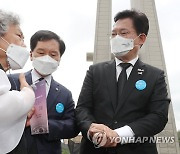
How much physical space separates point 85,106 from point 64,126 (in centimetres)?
23

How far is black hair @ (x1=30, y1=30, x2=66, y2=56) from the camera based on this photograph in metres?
2.51

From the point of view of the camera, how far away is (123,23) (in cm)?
242

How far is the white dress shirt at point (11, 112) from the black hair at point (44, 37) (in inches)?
31.7

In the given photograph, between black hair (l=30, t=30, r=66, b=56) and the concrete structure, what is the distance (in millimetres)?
7477

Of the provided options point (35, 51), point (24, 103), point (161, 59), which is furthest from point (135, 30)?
point (161, 59)

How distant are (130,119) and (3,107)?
968 millimetres

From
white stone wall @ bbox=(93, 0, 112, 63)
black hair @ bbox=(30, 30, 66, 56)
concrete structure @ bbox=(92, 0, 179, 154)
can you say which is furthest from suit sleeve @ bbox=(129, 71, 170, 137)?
white stone wall @ bbox=(93, 0, 112, 63)

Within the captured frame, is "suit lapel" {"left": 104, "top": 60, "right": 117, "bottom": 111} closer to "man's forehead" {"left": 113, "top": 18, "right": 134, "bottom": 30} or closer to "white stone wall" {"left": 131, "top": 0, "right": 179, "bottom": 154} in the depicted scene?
"man's forehead" {"left": 113, "top": 18, "right": 134, "bottom": 30}

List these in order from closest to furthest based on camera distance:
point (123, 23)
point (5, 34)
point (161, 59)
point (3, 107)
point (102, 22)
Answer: point (3, 107)
point (5, 34)
point (123, 23)
point (161, 59)
point (102, 22)

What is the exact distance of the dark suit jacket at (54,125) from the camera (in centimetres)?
216

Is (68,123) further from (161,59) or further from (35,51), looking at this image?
(161,59)

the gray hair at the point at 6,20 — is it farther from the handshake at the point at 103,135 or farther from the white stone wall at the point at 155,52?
the white stone wall at the point at 155,52

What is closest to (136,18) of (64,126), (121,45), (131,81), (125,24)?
(125,24)

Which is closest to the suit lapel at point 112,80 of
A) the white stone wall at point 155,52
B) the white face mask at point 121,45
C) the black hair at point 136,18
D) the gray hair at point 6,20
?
the white face mask at point 121,45
